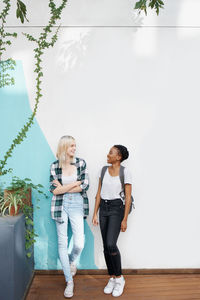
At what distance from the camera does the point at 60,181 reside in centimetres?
289

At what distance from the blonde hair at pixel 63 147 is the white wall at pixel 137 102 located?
272mm

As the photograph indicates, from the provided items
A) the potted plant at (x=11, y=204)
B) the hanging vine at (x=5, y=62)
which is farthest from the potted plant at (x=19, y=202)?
the hanging vine at (x=5, y=62)

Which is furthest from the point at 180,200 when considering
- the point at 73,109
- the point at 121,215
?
the point at 73,109

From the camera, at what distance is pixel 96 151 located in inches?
124

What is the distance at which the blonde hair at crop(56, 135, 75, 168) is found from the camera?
2.85m

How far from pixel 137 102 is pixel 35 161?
1436mm

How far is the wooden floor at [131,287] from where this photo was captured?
2.74 m

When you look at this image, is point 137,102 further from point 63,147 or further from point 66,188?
point 66,188

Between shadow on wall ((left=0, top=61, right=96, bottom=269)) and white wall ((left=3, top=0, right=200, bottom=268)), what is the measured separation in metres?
0.11

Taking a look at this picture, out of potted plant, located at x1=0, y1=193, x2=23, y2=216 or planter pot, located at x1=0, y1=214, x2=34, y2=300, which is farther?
potted plant, located at x1=0, y1=193, x2=23, y2=216

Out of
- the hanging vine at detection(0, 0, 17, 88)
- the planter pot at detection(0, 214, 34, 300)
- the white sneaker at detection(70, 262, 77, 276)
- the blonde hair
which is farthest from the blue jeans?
the hanging vine at detection(0, 0, 17, 88)

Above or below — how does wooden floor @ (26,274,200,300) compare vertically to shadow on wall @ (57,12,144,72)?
below

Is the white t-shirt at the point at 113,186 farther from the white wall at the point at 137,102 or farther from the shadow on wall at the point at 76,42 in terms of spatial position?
the shadow on wall at the point at 76,42

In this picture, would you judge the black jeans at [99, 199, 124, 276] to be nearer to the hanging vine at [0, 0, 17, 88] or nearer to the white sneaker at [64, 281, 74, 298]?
the white sneaker at [64, 281, 74, 298]
